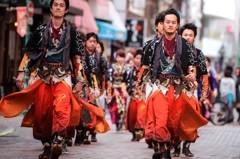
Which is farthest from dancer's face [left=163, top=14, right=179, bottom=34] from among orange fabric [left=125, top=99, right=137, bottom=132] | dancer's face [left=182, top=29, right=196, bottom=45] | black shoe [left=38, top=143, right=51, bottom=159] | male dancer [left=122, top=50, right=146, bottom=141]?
orange fabric [left=125, top=99, right=137, bottom=132]

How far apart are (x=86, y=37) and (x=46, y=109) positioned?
127 inches

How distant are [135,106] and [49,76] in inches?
186

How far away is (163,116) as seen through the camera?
6.39 m

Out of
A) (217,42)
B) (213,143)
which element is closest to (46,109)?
(213,143)

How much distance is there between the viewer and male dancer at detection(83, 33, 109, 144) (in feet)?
31.1

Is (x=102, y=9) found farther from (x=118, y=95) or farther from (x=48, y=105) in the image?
(x=48, y=105)

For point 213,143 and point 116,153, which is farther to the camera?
point 213,143

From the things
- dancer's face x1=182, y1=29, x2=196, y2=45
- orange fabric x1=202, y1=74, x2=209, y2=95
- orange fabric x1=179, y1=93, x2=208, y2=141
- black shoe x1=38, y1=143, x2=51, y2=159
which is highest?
dancer's face x1=182, y1=29, x2=196, y2=45

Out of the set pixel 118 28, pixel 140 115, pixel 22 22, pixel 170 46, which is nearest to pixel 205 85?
pixel 140 115

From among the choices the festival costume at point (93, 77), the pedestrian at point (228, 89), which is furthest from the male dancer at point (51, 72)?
the pedestrian at point (228, 89)

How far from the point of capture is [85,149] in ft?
27.3

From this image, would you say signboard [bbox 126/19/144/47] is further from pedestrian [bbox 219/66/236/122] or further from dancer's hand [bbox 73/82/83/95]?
dancer's hand [bbox 73/82/83/95]

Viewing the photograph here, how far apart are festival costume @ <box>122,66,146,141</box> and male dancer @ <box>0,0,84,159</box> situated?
3.92m

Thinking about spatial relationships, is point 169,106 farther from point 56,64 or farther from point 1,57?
point 1,57
